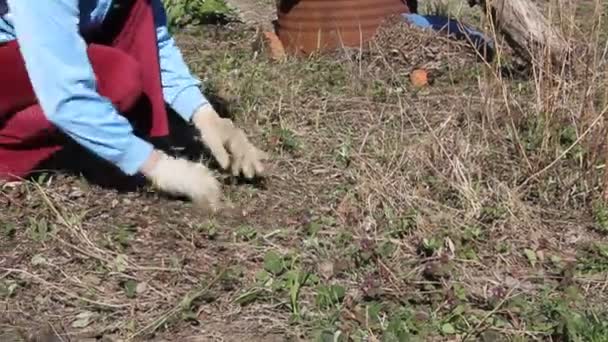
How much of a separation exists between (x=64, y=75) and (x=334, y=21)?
2348 millimetres

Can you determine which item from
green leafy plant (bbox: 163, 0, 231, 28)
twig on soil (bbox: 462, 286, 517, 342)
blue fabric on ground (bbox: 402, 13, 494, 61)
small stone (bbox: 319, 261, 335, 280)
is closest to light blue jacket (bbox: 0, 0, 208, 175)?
small stone (bbox: 319, 261, 335, 280)

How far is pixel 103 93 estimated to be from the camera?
3021 mm

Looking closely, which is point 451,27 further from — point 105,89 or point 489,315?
point 489,315

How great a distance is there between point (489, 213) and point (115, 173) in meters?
1.08

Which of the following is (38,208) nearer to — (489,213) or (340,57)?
(489,213)

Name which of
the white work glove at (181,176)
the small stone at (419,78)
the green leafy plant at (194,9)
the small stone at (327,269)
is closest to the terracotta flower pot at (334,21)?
the small stone at (419,78)

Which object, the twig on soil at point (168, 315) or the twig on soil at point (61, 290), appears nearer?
the twig on soil at point (168, 315)

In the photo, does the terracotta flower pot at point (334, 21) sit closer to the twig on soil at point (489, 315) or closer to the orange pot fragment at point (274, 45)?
the orange pot fragment at point (274, 45)

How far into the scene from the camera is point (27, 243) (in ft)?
9.46

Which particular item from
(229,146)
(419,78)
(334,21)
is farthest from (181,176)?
(334,21)

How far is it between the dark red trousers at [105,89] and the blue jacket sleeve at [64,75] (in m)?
0.31

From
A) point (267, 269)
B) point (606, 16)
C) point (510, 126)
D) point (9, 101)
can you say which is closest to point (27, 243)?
point (9, 101)

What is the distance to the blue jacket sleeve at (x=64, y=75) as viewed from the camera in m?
2.63

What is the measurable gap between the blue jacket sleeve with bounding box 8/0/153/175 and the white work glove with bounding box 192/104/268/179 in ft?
1.04
